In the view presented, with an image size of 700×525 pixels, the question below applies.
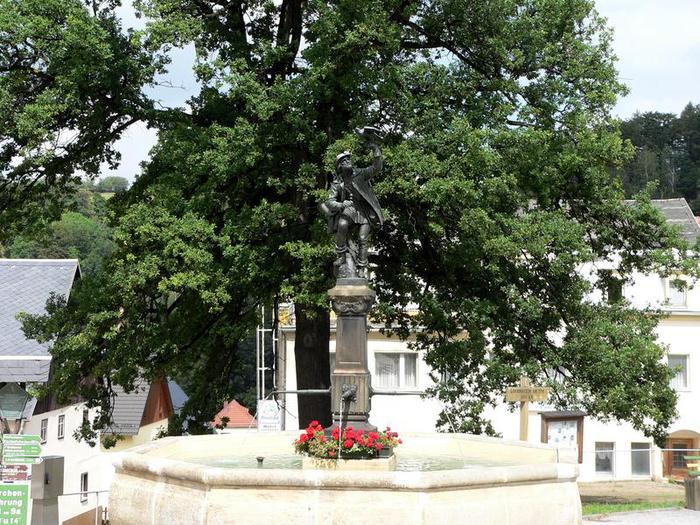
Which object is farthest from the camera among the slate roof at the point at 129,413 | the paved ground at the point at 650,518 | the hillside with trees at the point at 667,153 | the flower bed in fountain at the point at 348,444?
the hillside with trees at the point at 667,153

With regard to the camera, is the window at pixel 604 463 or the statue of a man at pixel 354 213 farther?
the window at pixel 604 463

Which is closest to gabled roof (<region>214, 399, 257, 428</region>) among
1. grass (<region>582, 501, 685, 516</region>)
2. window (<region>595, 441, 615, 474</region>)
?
window (<region>595, 441, 615, 474</region>)

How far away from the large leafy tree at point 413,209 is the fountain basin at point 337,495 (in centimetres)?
734

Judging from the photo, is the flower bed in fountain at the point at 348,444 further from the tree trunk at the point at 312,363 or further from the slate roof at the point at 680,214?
the slate roof at the point at 680,214

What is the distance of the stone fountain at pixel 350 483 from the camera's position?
981 centimetres

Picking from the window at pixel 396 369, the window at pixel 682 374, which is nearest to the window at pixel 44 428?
the window at pixel 396 369

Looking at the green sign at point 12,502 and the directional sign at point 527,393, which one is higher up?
the directional sign at point 527,393

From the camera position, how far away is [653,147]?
385ft

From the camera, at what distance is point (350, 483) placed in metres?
9.82

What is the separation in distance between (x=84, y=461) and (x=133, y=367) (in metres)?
17.9

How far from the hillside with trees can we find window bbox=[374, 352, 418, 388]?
58524 mm

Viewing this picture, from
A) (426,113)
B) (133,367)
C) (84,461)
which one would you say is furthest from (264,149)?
(84,461)

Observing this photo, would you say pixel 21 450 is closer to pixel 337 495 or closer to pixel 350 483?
pixel 337 495

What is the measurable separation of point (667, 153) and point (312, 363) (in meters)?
98.3
